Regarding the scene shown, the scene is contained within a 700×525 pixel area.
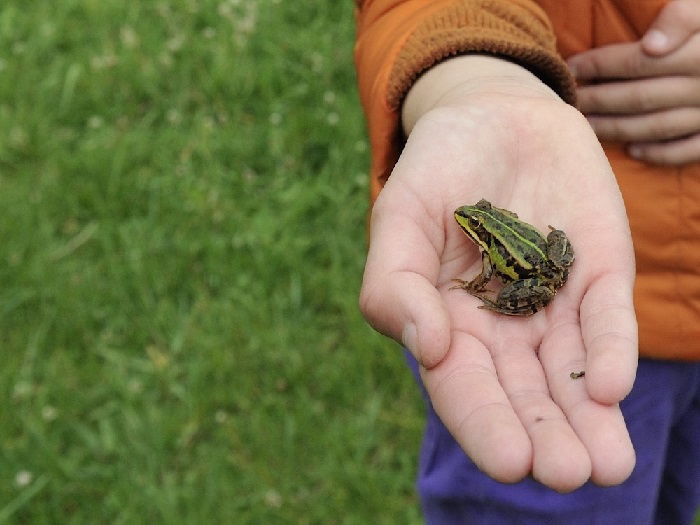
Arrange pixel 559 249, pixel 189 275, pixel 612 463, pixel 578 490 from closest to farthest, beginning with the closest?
pixel 612 463, pixel 559 249, pixel 578 490, pixel 189 275

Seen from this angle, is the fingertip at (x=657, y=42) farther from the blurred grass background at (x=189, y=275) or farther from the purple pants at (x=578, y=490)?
the blurred grass background at (x=189, y=275)

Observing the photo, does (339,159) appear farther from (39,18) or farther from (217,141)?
(39,18)

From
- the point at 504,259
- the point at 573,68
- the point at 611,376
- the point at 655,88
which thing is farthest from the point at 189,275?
the point at 611,376

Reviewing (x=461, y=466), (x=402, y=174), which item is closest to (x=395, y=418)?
(x=461, y=466)

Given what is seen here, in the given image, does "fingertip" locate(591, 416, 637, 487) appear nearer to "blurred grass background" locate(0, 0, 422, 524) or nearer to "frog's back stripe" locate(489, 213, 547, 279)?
"frog's back stripe" locate(489, 213, 547, 279)

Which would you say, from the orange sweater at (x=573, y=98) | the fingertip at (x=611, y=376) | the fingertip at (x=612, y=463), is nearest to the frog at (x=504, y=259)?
the orange sweater at (x=573, y=98)

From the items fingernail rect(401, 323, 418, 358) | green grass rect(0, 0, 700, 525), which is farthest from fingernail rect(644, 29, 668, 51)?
green grass rect(0, 0, 700, 525)

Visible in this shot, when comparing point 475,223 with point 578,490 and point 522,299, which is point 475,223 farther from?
Result: point 578,490
